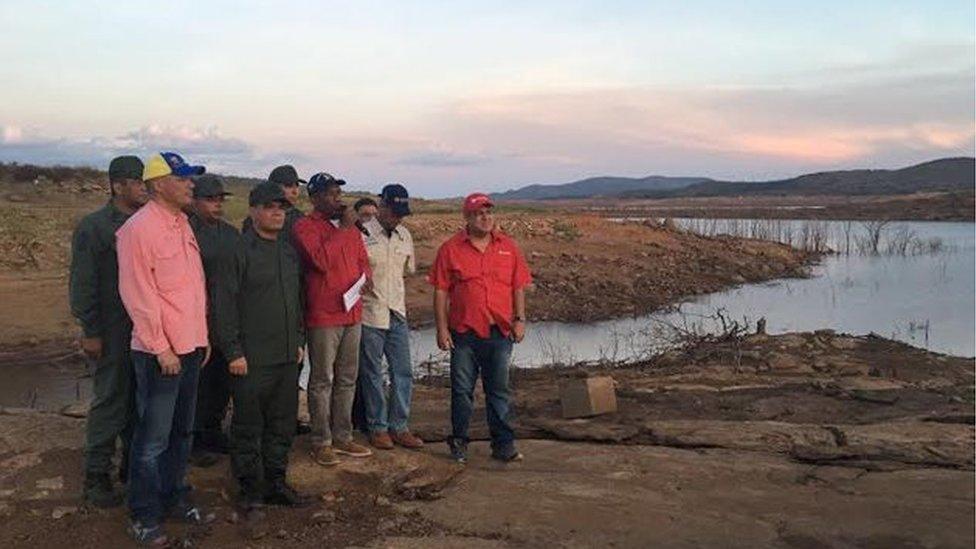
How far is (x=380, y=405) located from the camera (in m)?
5.75

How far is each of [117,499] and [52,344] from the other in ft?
33.3

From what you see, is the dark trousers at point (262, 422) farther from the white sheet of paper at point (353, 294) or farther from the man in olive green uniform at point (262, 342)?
the white sheet of paper at point (353, 294)

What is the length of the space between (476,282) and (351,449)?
4.24ft

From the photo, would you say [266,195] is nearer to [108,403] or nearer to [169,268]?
[169,268]

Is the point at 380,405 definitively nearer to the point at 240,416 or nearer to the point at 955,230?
the point at 240,416

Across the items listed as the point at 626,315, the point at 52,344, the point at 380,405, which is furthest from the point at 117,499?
the point at 626,315

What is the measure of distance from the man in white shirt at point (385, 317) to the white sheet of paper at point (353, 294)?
0.31m

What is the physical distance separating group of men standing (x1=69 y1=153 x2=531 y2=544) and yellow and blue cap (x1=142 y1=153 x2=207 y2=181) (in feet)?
0.03

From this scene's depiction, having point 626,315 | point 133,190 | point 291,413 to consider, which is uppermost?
point 133,190

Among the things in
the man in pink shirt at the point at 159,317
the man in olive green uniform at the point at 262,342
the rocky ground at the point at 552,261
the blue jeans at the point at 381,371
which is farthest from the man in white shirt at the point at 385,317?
the rocky ground at the point at 552,261

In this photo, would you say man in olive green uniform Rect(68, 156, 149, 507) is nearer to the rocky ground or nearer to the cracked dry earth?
the cracked dry earth

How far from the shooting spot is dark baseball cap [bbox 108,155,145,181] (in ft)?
15.8

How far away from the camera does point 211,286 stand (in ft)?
15.3

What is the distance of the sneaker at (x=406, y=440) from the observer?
592 cm
